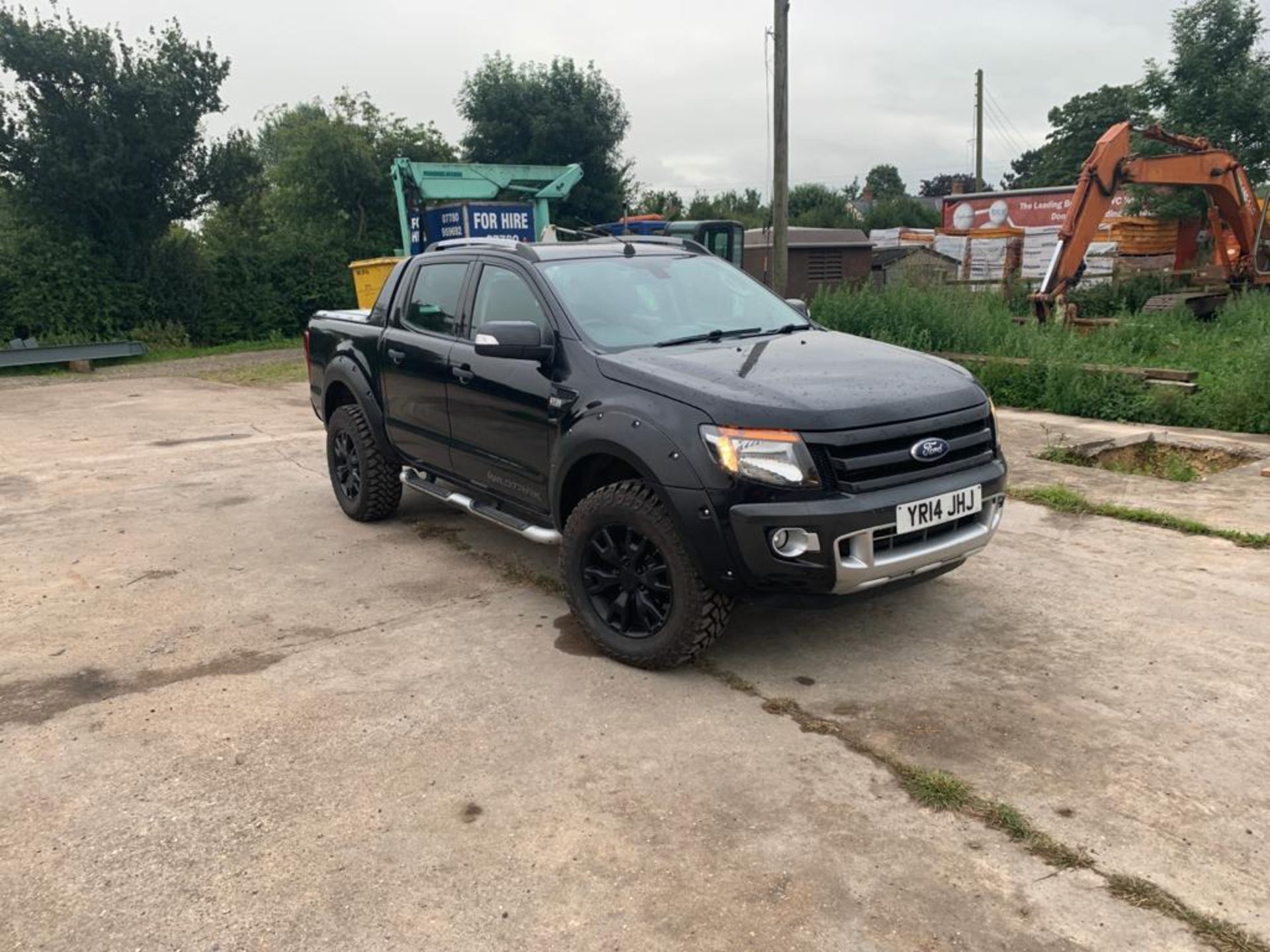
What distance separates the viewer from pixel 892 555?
3611 millimetres

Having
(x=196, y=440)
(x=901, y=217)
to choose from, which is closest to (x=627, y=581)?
(x=196, y=440)

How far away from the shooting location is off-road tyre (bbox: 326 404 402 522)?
6043 millimetres

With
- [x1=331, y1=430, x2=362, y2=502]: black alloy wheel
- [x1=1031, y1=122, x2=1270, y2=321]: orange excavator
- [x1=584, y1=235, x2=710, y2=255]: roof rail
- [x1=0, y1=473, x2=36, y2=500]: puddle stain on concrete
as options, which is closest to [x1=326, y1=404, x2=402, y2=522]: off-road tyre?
[x1=331, y1=430, x2=362, y2=502]: black alloy wheel

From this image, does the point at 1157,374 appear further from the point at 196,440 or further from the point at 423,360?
the point at 196,440

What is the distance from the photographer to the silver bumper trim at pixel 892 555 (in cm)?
350

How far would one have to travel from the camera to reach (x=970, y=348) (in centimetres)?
1113

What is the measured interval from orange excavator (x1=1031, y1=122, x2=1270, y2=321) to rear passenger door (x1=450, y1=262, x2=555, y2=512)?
10.1 metres

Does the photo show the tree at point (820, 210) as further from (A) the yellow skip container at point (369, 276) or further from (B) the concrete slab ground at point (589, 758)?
(B) the concrete slab ground at point (589, 758)

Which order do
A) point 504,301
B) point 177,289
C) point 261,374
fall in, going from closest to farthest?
1. point 504,301
2. point 261,374
3. point 177,289

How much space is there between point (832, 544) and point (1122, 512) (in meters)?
3.40

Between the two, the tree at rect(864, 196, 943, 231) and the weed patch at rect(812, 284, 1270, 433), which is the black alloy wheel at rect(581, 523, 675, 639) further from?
the tree at rect(864, 196, 943, 231)

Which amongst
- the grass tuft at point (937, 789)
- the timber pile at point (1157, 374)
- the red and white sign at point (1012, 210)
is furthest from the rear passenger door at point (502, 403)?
the red and white sign at point (1012, 210)

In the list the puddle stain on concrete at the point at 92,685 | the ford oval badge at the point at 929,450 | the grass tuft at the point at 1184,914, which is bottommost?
the grass tuft at the point at 1184,914

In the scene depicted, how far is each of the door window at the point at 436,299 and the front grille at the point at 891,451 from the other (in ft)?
8.35
